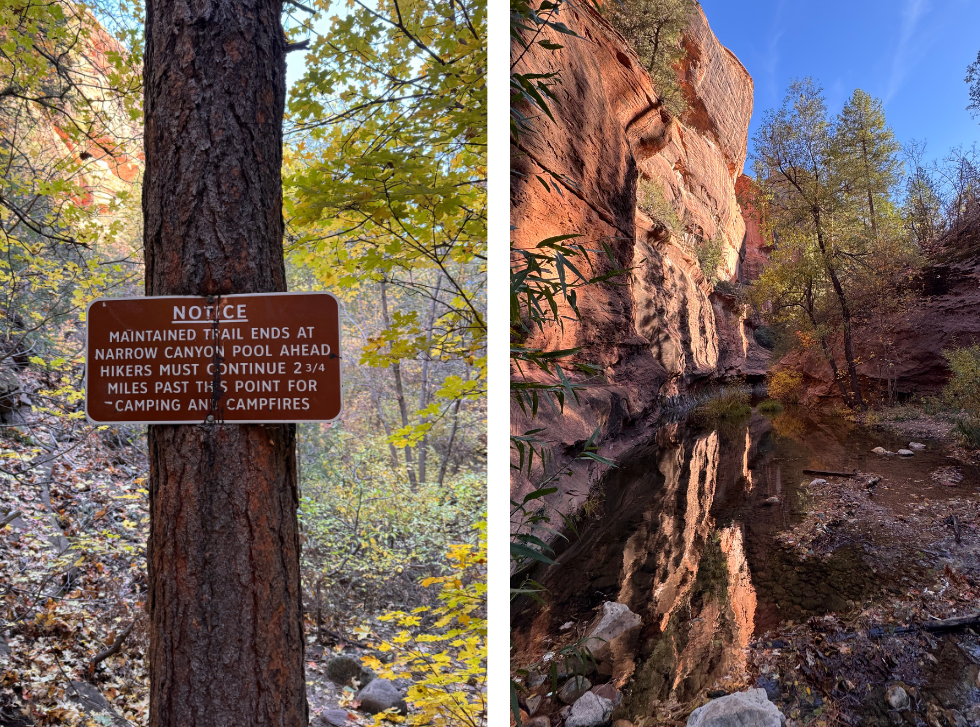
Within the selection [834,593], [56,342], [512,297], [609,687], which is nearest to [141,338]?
[512,297]

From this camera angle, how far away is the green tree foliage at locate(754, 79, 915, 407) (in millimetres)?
1089

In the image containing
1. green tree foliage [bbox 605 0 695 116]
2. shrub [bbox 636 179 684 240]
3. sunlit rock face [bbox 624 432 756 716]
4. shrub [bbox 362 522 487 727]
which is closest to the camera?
sunlit rock face [bbox 624 432 756 716]

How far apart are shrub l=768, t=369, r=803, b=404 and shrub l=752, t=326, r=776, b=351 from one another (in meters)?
0.07

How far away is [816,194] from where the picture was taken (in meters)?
1.18

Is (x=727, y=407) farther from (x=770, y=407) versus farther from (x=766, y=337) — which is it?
(x=766, y=337)

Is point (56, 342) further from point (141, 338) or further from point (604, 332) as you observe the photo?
point (604, 332)

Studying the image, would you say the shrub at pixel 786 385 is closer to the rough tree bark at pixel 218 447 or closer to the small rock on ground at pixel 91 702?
Answer: the rough tree bark at pixel 218 447

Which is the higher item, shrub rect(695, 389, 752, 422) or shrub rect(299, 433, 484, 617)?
shrub rect(695, 389, 752, 422)

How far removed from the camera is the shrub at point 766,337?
1.19 meters

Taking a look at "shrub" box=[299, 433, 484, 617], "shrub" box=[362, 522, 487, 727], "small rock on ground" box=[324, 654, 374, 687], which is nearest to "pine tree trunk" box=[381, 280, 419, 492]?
"shrub" box=[299, 433, 484, 617]

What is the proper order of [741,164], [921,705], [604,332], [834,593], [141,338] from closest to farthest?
[141,338] → [921,705] → [834,593] → [741,164] → [604,332]

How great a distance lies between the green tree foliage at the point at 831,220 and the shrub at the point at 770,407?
133mm

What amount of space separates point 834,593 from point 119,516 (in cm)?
240

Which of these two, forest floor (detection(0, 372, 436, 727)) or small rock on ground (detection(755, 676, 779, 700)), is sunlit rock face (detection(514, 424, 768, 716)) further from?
forest floor (detection(0, 372, 436, 727))
